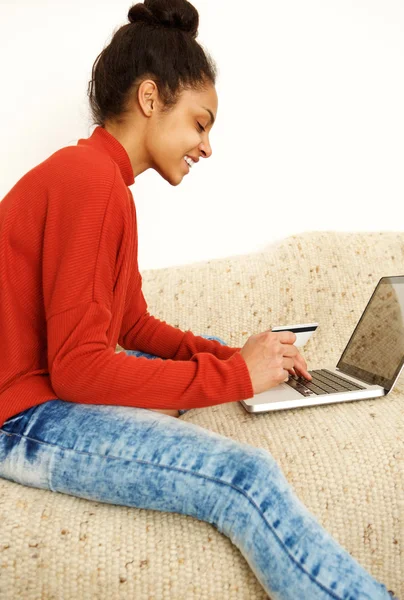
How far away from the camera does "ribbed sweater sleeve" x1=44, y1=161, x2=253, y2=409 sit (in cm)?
72

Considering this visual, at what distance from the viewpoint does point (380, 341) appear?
3.91 ft

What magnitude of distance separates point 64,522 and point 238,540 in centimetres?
23

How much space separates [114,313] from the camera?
831 mm

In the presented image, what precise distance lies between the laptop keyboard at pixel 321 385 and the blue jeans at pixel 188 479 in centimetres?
35

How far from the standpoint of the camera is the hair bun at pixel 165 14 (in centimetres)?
94

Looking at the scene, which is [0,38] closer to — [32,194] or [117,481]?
[32,194]

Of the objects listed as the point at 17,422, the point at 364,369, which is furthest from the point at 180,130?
the point at 364,369

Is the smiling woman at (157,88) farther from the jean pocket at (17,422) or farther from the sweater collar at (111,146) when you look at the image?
the jean pocket at (17,422)

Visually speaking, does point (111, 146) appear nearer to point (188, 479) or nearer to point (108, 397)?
point (108, 397)

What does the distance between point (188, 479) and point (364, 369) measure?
1.97ft

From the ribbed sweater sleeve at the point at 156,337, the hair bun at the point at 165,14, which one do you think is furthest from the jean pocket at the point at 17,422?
the hair bun at the point at 165,14

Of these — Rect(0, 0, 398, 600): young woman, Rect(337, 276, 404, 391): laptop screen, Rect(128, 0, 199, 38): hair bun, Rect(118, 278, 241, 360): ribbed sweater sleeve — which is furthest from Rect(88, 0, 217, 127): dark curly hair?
Rect(337, 276, 404, 391): laptop screen

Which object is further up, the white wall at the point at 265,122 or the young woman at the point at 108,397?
the white wall at the point at 265,122

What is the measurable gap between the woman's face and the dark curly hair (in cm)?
1
